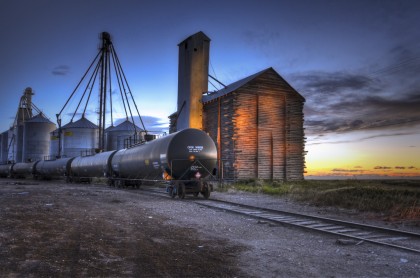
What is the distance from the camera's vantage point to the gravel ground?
5844 millimetres

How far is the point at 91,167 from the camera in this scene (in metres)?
32.4

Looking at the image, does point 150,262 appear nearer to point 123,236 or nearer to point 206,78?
point 123,236

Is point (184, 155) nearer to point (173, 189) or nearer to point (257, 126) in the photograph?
point (173, 189)

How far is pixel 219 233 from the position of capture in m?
9.12

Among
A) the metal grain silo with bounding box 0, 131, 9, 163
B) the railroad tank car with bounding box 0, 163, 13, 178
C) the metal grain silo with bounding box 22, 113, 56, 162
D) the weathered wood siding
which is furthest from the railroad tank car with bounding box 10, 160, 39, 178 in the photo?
the metal grain silo with bounding box 0, 131, 9, 163

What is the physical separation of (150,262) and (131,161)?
59.7 ft

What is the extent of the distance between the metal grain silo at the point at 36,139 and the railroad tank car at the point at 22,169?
11740mm

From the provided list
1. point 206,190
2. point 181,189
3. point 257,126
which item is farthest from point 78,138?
point 206,190

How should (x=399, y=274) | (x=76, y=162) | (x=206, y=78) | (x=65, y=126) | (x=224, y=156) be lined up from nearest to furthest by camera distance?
1. (x=399, y=274)
2. (x=224, y=156)
3. (x=206, y=78)
4. (x=76, y=162)
5. (x=65, y=126)

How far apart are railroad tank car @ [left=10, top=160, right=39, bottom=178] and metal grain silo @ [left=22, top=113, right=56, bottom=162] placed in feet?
38.5

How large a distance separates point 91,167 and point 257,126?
15737 mm

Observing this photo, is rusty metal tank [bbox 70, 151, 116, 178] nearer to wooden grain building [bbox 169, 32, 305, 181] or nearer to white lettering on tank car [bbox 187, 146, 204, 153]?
wooden grain building [bbox 169, 32, 305, 181]

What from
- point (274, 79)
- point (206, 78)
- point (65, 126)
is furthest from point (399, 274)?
point (65, 126)

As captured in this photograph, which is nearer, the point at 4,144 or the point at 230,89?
the point at 230,89
